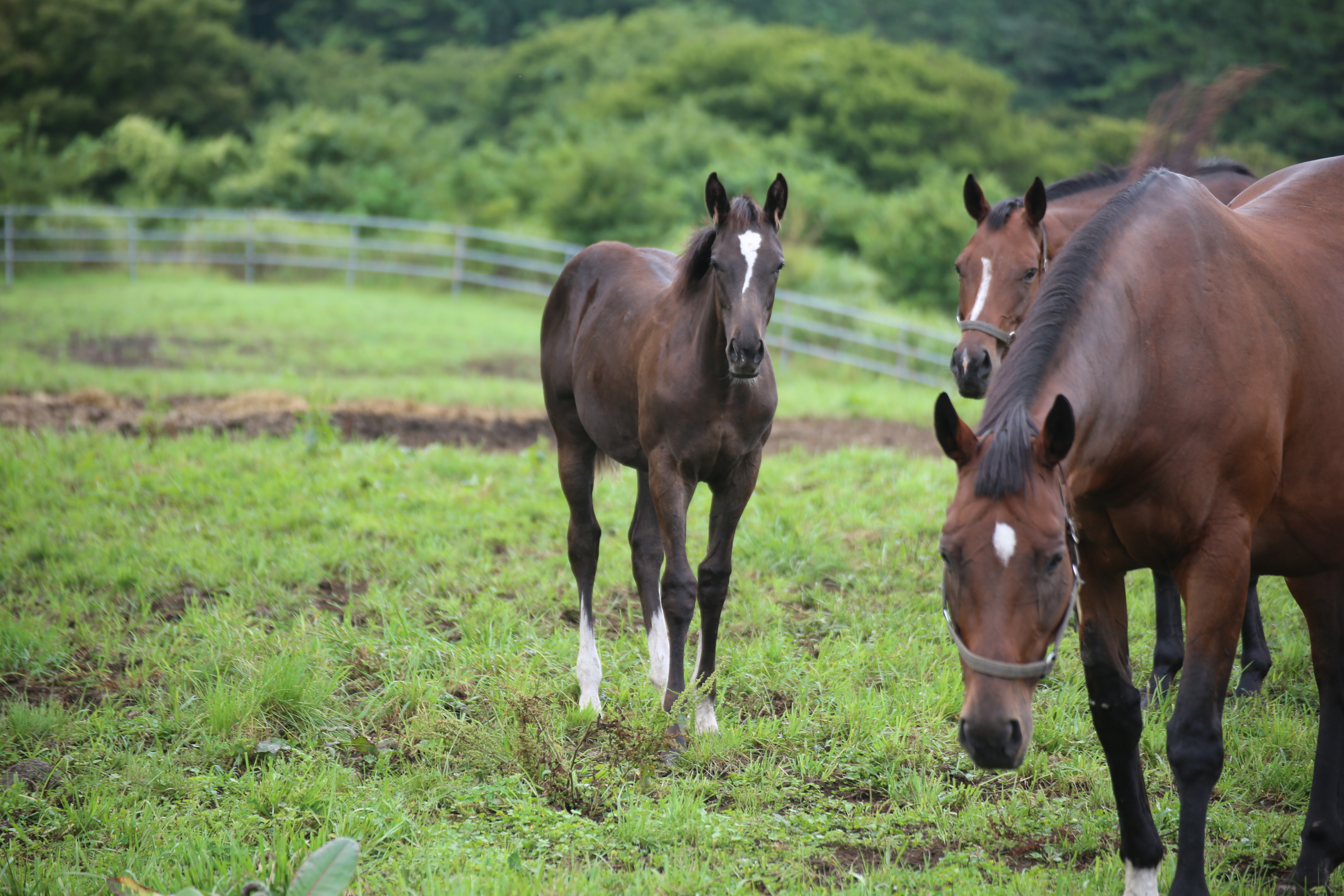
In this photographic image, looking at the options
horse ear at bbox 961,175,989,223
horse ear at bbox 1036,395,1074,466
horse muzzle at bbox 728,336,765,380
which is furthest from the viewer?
horse ear at bbox 961,175,989,223

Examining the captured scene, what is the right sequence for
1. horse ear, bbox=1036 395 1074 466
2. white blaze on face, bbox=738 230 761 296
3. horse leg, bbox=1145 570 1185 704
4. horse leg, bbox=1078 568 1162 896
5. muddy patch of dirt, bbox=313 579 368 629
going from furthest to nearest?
muddy patch of dirt, bbox=313 579 368 629
horse leg, bbox=1145 570 1185 704
white blaze on face, bbox=738 230 761 296
horse leg, bbox=1078 568 1162 896
horse ear, bbox=1036 395 1074 466

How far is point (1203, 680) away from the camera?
9.34ft

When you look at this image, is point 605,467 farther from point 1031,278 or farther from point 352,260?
point 352,260

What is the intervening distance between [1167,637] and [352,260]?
1734 cm

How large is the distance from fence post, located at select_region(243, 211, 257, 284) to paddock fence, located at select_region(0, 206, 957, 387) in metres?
0.03

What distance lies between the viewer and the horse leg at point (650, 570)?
4410 millimetres

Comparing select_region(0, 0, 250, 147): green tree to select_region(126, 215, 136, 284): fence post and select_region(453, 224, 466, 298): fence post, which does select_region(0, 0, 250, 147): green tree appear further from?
select_region(453, 224, 466, 298): fence post

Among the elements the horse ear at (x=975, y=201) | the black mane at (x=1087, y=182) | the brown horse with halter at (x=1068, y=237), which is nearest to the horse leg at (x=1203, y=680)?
the brown horse with halter at (x=1068, y=237)

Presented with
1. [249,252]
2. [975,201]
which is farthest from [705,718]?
[249,252]

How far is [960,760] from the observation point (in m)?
3.78

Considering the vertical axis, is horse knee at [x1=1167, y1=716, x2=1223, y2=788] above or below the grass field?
above

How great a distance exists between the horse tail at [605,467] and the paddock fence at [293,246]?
11091mm

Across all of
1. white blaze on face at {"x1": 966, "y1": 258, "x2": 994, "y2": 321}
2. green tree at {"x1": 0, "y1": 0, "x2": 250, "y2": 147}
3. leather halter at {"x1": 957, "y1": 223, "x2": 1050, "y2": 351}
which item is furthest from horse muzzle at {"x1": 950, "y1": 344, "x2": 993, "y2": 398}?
green tree at {"x1": 0, "y1": 0, "x2": 250, "y2": 147}

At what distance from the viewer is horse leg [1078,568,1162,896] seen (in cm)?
293
